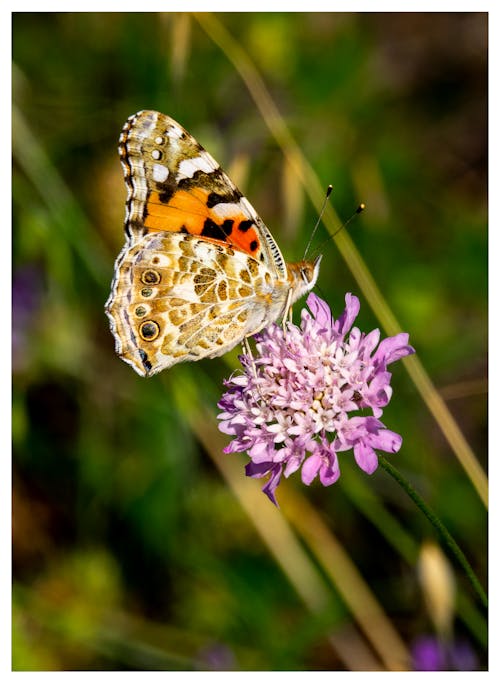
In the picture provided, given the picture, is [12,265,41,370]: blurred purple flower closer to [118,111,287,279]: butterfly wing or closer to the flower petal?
[118,111,287,279]: butterfly wing

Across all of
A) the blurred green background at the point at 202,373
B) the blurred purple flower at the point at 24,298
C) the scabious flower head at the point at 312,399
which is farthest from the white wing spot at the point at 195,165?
the blurred purple flower at the point at 24,298

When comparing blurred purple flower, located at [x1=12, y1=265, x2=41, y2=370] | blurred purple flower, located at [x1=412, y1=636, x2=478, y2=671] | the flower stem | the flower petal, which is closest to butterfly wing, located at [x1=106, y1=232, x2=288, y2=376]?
the flower petal

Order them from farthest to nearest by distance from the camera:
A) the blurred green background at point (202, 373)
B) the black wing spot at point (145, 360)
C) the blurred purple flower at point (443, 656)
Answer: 1. the blurred green background at point (202, 373)
2. the blurred purple flower at point (443, 656)
3. the black wing spot at point (145, 360)

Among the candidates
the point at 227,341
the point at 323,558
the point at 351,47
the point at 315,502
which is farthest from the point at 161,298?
the point at 351,47

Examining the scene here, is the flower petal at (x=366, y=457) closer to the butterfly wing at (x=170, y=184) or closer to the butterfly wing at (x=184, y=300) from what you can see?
the butterfly wing at (x=184, y=300)

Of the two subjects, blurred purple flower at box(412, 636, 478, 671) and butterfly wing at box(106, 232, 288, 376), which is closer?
butterfly wing at box(106, 232, 288, 376)

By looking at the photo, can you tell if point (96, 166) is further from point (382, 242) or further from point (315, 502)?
point (315, 502)

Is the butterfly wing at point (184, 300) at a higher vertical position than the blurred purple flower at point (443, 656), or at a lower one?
higher
